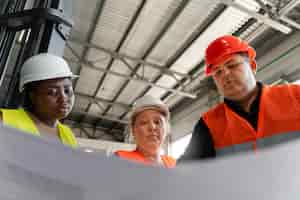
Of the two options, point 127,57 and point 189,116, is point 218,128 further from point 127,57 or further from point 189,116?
point 189,116

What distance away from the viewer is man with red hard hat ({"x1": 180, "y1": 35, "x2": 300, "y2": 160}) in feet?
4.82

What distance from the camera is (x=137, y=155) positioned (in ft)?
5.76

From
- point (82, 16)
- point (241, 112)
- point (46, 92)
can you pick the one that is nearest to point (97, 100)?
point (82, 16)

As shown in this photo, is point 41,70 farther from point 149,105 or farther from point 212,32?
point 212,32

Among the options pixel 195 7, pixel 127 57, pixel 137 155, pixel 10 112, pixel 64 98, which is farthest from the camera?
pixel 127 57

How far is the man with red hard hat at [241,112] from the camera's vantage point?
4.82 feet

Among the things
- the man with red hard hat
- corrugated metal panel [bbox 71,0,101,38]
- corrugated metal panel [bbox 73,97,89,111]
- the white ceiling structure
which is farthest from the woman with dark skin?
corrugated metal panel [bbox 73,97,89,111]

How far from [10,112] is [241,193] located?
1184mm

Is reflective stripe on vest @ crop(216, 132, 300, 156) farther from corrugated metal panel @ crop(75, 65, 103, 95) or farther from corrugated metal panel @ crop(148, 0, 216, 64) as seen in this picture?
corrugated metal panel @ crop(75, 65, 103, 95)

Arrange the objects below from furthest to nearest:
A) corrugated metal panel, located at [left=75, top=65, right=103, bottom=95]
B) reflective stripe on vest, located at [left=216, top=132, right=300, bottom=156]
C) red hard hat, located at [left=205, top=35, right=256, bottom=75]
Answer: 1. corrugated metal panel, located at [left=75, top=65, right=103, bottom=95]
2. red hard hat, located at [left=205, top=35, right=256, bottom=75]
3. reflective stripe on vest, located at [left=216, top=132, right=300, bottom=156]

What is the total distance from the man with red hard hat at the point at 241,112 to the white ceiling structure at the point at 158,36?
3508mm

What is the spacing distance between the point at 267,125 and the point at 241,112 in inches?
5.9

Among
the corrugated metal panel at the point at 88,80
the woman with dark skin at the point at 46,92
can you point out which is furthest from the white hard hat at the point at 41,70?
the corrugated metal panel at the point at 88,80

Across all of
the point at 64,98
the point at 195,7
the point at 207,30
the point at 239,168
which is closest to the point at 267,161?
the point at 239,168
